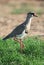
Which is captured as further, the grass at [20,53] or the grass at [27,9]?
the grass at [27,9]

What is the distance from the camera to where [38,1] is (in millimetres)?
25312

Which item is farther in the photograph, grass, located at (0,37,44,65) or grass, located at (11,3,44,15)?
grass, located at (11,3,44,15)

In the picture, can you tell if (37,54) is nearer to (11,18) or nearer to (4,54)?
(4,54)

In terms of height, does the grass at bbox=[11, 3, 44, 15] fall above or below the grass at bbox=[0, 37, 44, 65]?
above

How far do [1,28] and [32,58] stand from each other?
18.2 feet

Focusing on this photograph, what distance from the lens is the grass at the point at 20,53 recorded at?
11.2 metres

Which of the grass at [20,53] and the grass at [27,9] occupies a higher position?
the grass at [27,9]

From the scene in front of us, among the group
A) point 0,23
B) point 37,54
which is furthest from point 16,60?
point 0,23

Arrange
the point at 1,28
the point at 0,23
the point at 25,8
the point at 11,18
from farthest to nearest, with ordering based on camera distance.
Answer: the point at 25,8 < the point at 11,18 < the point at 0,23 < the point at 1,28

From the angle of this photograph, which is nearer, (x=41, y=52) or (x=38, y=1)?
(x=41, y=52)

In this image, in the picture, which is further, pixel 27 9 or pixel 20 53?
pixel 27 9

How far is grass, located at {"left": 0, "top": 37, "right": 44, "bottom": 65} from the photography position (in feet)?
36.7

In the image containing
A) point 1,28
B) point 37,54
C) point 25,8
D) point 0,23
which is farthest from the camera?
point 25,8

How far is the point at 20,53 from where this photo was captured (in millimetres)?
12227
